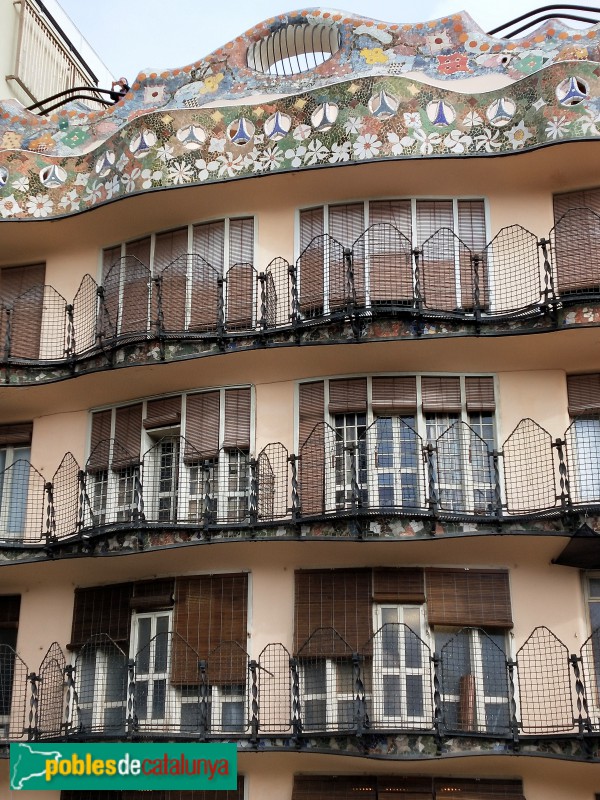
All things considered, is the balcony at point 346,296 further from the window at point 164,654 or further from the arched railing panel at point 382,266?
the window at point 164,654

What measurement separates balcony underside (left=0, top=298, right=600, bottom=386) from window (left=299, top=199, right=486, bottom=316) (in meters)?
0.42

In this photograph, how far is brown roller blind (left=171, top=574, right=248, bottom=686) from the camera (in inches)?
614

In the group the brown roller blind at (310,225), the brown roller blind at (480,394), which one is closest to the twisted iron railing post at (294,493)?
the brown roller blind at (480,394)

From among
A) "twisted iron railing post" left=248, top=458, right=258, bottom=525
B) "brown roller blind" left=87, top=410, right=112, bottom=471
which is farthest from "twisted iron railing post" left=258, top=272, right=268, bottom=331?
"brown roller blind" left=87, top=410, right=112, bottom=471

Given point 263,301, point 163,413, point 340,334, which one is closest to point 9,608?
point 163,413

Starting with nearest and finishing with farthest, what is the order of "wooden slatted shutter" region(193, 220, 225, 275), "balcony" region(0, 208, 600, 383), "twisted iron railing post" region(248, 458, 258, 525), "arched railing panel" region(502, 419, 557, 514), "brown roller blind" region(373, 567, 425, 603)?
"brown roller blind" region(373, 567, 425, 603) → "arched railing panel" region(502, 419, 557, 514) → "twisted iron railing post" region(248, 458, 258, 525) → "balcony" region(0, 208, 600, 383) → "wooden slatted shutter" region(193, 220, 225, 275)

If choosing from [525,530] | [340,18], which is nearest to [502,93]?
[340,18]

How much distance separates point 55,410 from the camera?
726 inches

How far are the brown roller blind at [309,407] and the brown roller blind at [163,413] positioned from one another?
188cm

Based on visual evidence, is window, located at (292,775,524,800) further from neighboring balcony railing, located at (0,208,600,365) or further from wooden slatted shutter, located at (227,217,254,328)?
wooden slatted shutter, located at (227,217,254,328)

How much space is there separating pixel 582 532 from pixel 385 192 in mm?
5896

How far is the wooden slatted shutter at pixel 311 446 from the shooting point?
52.9 feet

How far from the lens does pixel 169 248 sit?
59.6 feet

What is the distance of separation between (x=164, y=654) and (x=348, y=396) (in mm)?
4404
